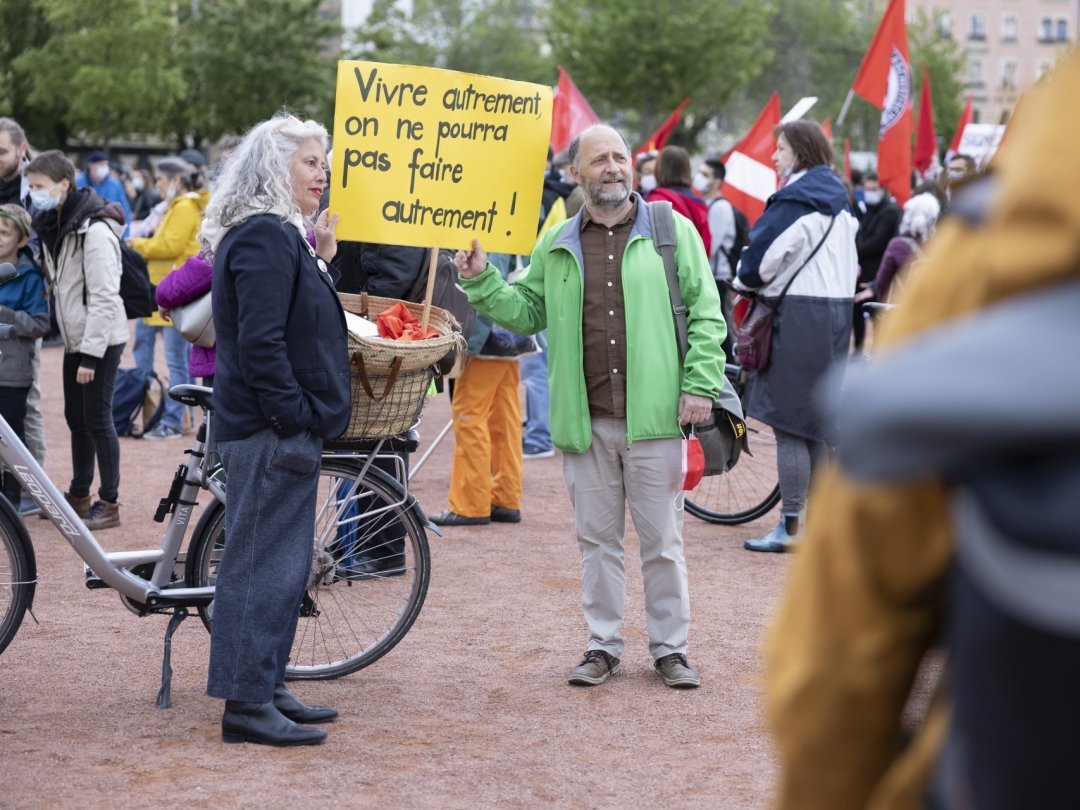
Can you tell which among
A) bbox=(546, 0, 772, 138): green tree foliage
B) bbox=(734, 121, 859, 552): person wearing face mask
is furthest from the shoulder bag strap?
bbox=(546, 0, 772, 138): green tree foliage

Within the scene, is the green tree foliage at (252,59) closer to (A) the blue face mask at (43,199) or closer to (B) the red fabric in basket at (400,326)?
(A) the blue face mask at (43,199)

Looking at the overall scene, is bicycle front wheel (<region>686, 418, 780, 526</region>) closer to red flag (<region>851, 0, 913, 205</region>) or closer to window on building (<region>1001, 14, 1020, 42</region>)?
red flag (<region>851, 0, 913, 205</region>)

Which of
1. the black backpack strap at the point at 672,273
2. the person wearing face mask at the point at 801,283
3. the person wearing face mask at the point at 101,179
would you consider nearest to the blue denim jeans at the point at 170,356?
the person wearing face mask at the point at 801,283

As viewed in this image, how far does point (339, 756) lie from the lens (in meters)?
4.75

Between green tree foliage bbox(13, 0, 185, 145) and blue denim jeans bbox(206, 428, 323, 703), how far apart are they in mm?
40370

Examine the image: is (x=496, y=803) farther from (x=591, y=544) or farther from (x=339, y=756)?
(x=591, y=544)

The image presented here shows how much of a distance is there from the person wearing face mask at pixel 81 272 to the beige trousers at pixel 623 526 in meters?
3.61

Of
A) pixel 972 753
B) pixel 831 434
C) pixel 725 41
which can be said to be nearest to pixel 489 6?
pixel 725 41

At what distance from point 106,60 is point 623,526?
41.4m

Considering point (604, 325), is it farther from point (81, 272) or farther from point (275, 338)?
point (81, 272)

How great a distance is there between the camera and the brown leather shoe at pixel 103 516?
8.42 meters

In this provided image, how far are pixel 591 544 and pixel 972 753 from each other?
4.16m

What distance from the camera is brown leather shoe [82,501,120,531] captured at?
27.6 feet

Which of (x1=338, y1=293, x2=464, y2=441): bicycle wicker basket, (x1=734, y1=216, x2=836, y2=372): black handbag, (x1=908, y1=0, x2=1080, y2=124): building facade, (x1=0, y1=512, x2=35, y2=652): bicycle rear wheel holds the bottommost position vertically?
(x1=0, y1=512, x2=35, y2=652): bicycle rear wheel
